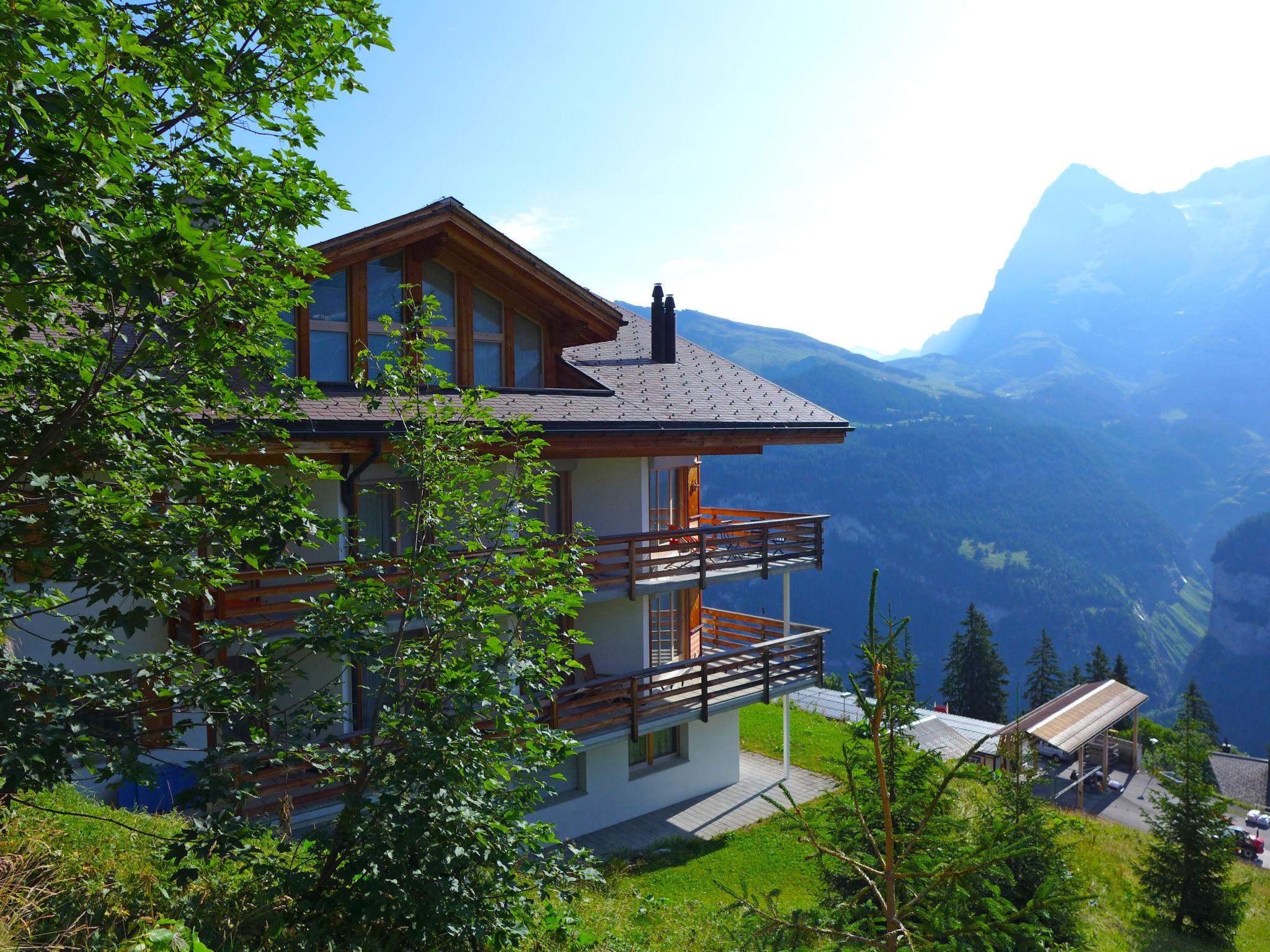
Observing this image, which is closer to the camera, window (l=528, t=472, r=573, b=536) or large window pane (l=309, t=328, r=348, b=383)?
large window pane (l=309, t=328, r=348, b=383)

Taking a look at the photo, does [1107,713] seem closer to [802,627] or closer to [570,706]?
[802,627]

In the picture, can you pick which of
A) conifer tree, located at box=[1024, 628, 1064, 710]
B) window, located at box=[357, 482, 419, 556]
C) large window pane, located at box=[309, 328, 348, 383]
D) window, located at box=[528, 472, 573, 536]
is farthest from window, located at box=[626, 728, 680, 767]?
conifer tree, located at box=[1024, 628, 1064, 710]

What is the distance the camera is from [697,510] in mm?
18906

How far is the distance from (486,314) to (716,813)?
10.7m

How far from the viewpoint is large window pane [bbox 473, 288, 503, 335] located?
14.6 metres

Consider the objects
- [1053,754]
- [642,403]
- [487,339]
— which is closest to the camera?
[487,339]

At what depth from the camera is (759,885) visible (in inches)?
518

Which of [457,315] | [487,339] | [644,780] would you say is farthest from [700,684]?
[457,315]

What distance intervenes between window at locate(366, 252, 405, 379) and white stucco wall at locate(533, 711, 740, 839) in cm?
824

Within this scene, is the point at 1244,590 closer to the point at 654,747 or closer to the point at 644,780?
the point at 654,747

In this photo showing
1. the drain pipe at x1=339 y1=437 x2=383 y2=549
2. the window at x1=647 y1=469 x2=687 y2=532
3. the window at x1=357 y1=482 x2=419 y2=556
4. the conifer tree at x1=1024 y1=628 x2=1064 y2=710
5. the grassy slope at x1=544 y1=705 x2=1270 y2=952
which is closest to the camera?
the grassy slope at x1=544 y1=705 x2=1270 y2=952

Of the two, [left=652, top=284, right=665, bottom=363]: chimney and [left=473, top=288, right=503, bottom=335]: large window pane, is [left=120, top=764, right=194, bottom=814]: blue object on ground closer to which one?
[left=473, top=288, right=503, bottom=335]: large window pane

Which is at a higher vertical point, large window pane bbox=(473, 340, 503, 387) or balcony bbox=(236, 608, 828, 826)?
large window pane bbox=(473, 340, 503, 387)

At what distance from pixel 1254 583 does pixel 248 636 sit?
197447 mm
